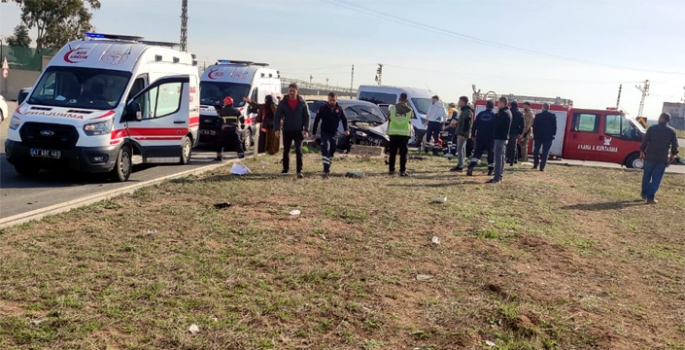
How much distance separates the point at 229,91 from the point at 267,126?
108 inches

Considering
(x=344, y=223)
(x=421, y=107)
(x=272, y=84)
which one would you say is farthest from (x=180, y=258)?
(x=421, y=107)

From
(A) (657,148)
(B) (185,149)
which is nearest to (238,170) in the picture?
(B) (185,149)

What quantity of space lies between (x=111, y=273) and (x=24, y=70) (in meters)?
42.0

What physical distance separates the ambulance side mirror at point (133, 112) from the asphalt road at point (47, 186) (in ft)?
3.82

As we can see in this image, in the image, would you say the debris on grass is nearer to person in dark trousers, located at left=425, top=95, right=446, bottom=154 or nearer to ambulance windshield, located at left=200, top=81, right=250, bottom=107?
ambulance windshield, located at left=200, top=81, right=250, bottom=107

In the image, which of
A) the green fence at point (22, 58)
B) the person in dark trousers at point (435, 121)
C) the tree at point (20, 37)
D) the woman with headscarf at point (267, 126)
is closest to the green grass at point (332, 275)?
the woman with headscarf at point (267, 126)

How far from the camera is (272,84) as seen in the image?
1916cm

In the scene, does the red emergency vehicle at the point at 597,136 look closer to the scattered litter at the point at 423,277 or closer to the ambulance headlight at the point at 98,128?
the ambulance headlight at the point at 98,128

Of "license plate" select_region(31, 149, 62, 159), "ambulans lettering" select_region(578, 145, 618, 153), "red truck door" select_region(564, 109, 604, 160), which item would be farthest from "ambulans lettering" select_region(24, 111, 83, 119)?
"ambulans lettering" select_region(578, 145, 618, 153)

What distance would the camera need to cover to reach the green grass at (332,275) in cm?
408

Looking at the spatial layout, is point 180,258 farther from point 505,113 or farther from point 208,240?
point 505,113

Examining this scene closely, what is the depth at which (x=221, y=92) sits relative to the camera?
1669cm

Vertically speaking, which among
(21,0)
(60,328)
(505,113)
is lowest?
(60,328)

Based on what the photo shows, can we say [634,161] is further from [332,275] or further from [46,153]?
[46,153]
